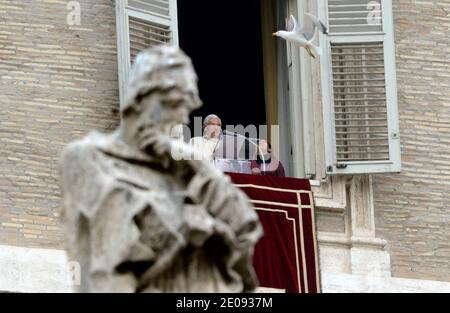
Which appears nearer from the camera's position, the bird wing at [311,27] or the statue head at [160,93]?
the statue head at [160,93]

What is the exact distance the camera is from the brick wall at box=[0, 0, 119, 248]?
27766mm

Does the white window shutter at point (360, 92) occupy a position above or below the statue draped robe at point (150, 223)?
above

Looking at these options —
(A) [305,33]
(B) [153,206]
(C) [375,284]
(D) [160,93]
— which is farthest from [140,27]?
(B) [153,206]

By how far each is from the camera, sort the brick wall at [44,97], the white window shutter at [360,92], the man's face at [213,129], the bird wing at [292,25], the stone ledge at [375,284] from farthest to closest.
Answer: the stone ledge at [375,284], the white window shutter at [360,92], the bird wing at [292,25], the brick wall at [44,97], the man's face at [213,129]

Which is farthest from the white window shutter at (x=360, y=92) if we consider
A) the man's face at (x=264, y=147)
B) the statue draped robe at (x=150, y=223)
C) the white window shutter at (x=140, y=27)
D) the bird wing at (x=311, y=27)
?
the statue draped robe at (x=150, y=223)

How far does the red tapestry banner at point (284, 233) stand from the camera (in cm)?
2784

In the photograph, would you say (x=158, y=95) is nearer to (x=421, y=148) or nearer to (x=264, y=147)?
(x=264, y=147)

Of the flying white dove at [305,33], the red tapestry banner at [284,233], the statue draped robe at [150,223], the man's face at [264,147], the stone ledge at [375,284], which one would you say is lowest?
the statue draped robe at [150,223]

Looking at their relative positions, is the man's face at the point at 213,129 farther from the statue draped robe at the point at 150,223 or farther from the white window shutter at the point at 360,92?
the statue draped robe at the point at 150,223

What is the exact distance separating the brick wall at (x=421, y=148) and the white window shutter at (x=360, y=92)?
90 centimetres

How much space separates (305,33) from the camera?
2828 cm

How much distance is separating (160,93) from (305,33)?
14086 mm
